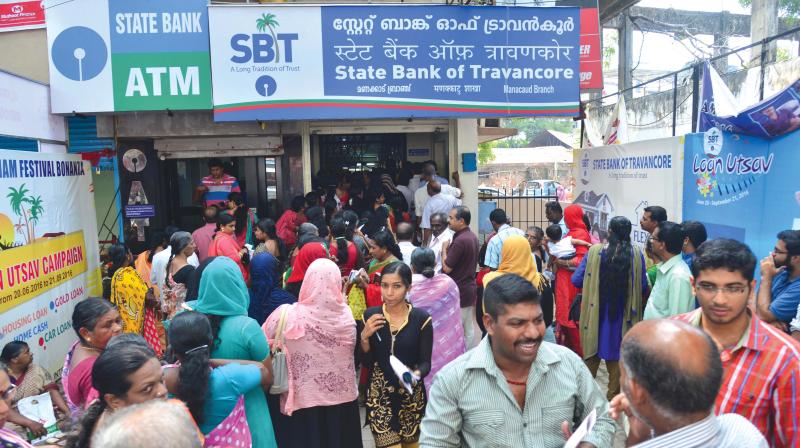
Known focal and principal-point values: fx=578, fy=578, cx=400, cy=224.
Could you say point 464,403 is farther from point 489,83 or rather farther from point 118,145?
point 118,145

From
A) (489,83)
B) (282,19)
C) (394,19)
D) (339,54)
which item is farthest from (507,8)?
(282,19)

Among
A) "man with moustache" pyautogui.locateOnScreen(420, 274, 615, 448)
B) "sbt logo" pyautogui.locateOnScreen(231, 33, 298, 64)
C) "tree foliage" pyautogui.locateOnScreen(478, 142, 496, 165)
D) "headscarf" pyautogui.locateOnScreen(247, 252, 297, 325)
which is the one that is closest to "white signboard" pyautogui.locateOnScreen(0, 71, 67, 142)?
"sbt logo" pyautogui.locateOnScreen(231, 33, 298, 64)

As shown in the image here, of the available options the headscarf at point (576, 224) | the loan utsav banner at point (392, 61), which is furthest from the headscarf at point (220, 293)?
the loan utsav banner at point (392, 61)

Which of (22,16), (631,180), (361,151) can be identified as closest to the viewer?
(22,16)

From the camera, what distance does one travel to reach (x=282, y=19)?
7535 mm

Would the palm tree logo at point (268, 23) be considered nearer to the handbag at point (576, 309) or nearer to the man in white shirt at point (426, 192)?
the man in white shirt at point (426, 192)

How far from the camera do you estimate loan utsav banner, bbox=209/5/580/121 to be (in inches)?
297

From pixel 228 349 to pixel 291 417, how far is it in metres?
0.87

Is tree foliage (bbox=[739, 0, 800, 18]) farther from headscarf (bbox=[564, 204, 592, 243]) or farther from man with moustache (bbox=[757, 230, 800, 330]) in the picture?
man with moustache (bbox=[757, 230, 800, 330])

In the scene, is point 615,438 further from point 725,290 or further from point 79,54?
point 79,54

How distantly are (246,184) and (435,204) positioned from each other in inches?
175

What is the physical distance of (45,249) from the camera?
6082 millimetres

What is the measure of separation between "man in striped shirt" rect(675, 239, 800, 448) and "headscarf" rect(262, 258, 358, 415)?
1.98m

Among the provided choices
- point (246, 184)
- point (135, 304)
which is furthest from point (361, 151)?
point (135, 304)
